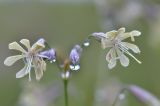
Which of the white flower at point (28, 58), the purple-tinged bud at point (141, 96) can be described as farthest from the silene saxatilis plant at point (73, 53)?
the purple-tinged bud at point (141, 96)

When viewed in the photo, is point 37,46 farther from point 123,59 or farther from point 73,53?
point 123,59

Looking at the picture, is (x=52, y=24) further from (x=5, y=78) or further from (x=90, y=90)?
(x=90, y=90)

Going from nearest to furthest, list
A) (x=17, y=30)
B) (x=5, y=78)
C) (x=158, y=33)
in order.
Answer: (x=158, y=33)
(x=5, y=78)
(x=17, y=30)

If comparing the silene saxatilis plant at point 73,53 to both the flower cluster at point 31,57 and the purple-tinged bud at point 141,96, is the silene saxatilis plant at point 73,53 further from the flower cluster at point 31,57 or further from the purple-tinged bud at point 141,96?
the purple-tinged bud at point 141,96

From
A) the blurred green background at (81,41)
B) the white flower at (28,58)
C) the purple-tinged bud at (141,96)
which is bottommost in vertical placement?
the blurred green background at (81,41)

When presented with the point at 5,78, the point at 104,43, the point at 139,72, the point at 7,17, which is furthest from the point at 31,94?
the point at 7,17

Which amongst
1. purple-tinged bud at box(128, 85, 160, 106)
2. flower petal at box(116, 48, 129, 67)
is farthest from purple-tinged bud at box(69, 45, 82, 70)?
purple-tinged bud at box(128, 85, 160, 106)

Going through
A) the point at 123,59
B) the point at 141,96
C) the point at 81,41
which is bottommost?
the point at 81,41

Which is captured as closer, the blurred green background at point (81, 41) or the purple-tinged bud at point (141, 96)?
the purple-tinged bud at point (141, 96)

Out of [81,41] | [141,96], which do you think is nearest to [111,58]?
[141,96]
